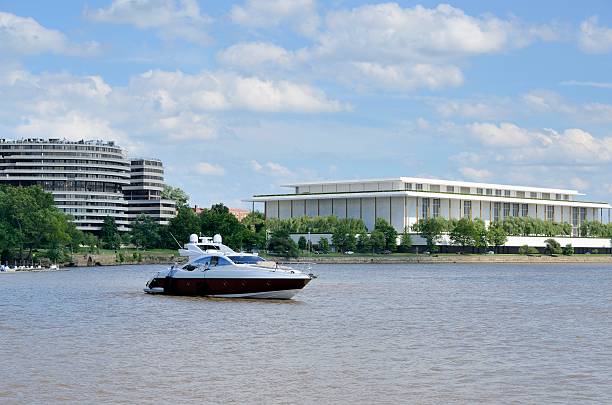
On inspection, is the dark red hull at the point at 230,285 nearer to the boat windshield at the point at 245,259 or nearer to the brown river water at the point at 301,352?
the brown river water at the point at 301,352

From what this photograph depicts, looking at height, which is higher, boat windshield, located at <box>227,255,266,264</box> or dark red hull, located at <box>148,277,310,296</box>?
boat windshield, located at <box>227,255,266,264</box>

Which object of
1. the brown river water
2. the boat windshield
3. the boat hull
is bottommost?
the brown river water

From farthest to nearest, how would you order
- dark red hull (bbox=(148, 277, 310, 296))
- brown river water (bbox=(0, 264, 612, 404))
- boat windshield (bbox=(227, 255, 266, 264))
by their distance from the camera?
1. boat windshield (bbox=(227, 255, 266, 264))
2. dark red hull (bbox=(148, 277, 310, 296))
3. brown river water (bbox=(0, 264, 612, 404))

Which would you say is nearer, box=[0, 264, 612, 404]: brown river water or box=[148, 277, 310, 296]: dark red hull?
box=[0, 264, 612, 404]: brown river water

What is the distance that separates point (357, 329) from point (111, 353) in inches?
636

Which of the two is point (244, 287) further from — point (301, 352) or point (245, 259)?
point (301, 352)

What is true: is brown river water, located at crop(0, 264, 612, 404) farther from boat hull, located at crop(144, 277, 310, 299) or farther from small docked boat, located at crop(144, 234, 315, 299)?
small docked boat, located at crop(144, 234, 315, 299)

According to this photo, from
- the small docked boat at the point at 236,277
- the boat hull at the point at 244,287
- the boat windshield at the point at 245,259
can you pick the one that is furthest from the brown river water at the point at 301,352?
the boat windshield at the point at 245,259

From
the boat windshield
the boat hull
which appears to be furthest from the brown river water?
the boat windshield

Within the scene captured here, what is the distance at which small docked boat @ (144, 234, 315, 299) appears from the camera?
2854 inches

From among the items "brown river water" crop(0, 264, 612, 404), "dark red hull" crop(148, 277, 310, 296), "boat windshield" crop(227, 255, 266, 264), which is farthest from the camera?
"boat windshield" crop(227, 255, 266, 264)

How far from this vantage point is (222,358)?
139 feet

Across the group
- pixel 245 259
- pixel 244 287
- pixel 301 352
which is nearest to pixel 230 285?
pixel 244 287

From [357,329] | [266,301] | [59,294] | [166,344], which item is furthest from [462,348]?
[59,294]
